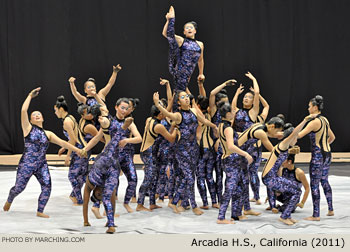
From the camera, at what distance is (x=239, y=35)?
13555 mm

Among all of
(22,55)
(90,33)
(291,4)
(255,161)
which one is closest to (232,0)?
(291,4)

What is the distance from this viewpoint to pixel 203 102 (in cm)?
764

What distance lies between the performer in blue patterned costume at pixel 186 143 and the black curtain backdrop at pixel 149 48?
609cm

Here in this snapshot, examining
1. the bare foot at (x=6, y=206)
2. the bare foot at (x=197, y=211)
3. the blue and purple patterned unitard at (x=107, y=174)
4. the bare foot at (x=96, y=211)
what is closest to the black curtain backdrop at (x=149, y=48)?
the bare foot at (x=6, y=206)

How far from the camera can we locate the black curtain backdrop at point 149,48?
13062mm

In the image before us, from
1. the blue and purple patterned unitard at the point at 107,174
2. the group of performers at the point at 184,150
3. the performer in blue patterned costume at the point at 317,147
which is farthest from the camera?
the performer in blue patterned costume at the point at 317,147

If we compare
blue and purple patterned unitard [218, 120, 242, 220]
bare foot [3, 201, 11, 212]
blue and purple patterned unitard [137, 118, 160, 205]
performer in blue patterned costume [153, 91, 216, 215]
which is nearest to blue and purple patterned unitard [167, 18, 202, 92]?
performer in blue patterned costume [153, 91, 216, 215]

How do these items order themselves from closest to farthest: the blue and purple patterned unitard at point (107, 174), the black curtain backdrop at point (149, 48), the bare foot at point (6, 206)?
the blue and purple patterned unitard at point (107, 174) < the bare foot at point (6, 206) < the black curtain backdrop at point (149, 48)

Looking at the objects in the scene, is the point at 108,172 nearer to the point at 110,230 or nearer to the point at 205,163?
the point at 110,230

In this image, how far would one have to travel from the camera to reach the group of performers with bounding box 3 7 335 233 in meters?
6.37

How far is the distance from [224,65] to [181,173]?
21.7ft

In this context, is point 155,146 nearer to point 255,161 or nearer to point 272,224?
point 255,161

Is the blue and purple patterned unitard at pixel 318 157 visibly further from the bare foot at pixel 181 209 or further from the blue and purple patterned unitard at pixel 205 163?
the bare foot at pixel 181 209

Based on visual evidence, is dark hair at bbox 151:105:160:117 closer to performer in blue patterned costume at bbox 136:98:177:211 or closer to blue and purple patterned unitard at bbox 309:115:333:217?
performer in blue patterned costume at bbox 136:98:177:211
